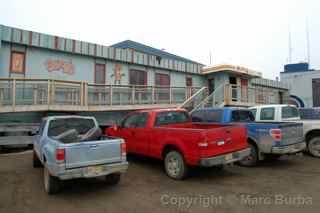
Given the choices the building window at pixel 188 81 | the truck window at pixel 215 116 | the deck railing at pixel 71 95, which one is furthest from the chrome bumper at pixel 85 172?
the building window at pixel 188 81

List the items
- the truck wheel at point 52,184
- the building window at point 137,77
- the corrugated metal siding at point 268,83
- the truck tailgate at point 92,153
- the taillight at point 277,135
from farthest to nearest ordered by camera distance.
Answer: the corrugated metal siding at point 268,83
the building window at point 137,77
the taillight at point 277,135
the truck wheel at point 52,184
the truck tailgate at point 92,153

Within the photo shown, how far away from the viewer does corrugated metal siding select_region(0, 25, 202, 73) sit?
1026cm

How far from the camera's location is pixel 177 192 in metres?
4.87

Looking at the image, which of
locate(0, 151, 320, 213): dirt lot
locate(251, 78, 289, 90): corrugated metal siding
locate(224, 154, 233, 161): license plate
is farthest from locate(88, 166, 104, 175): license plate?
locate(251, 78, 289, 90): corrugated metal siding

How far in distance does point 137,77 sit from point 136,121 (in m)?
7.59

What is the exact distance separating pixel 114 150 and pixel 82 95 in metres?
6.71

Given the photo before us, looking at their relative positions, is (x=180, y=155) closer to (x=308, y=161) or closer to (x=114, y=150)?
(x=114, y=150)

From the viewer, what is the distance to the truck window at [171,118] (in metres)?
6.87

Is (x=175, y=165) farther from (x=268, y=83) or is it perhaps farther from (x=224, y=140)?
(x=268, y=83)

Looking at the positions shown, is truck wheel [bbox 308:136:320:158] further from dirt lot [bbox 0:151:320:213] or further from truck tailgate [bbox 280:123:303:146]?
truck tailgate [bbox 280:123:303:146]

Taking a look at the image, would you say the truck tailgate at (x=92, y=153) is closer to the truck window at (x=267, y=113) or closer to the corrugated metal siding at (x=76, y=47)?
the truck window at (x=267, y=113)

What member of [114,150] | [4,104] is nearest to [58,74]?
[4,104]

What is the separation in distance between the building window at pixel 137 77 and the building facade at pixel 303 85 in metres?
19.8

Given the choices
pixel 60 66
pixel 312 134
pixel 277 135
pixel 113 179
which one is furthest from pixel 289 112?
pixel 60 66
